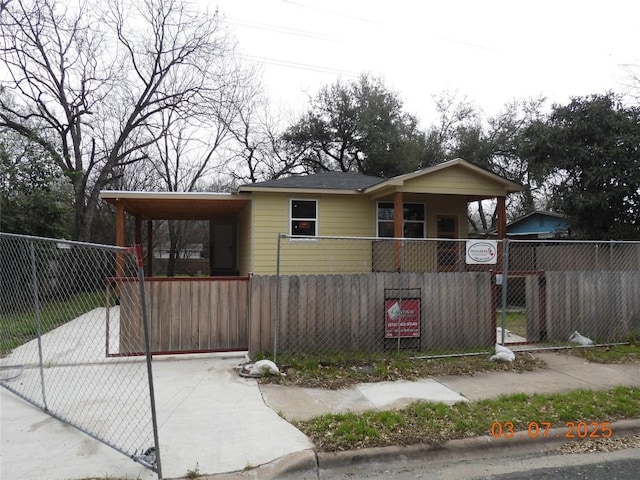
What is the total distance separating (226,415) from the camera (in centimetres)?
431

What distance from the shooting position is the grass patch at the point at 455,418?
3733 millimetres

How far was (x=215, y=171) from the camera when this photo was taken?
29266mm

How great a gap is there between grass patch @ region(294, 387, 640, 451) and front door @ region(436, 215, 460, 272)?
7.95 metres

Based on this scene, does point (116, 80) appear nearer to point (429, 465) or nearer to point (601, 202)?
point (601, 202)

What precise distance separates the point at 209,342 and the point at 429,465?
389cm

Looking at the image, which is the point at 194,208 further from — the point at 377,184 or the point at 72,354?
the point at 72,354

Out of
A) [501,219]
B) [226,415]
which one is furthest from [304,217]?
[226,415]

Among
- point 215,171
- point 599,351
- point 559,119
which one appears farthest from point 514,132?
point 599,351

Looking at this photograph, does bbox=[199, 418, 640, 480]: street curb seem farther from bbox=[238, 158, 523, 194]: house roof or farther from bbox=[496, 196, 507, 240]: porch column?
bbox=[496, 196, 507, 240]: porch column

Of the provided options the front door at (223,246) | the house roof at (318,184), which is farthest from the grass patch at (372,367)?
the front door at (223,246)

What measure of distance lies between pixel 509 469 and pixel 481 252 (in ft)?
12.9
